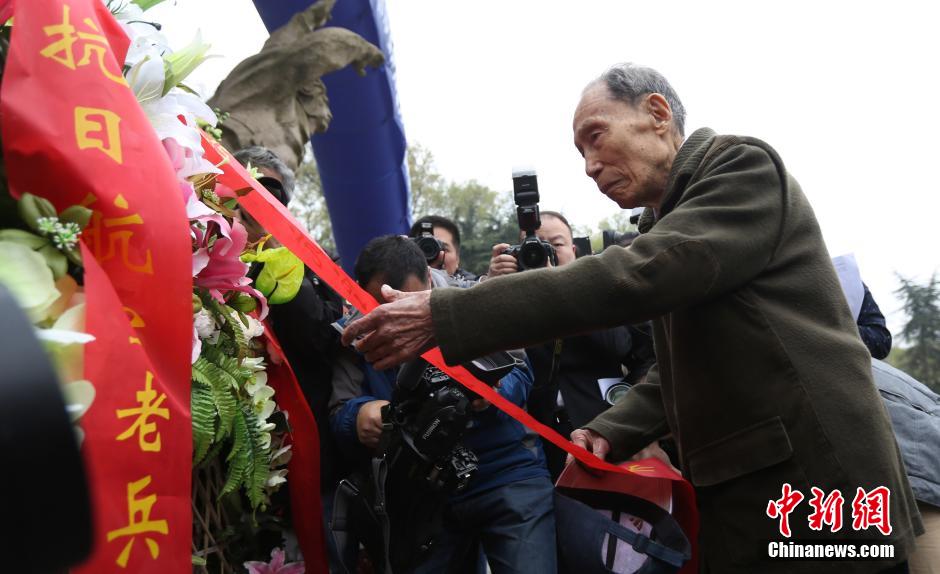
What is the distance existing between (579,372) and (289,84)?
3812 mm

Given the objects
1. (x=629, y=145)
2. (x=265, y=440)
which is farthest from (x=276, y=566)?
(x=629, y=145)

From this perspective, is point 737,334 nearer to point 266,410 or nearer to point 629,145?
point 629,145

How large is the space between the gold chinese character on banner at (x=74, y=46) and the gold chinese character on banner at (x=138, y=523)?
1.93 feet

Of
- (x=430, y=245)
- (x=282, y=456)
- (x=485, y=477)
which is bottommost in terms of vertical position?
(x=485, y=477)

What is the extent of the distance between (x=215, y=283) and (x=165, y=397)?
0.38 metres

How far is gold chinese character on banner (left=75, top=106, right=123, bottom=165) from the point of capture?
3.64 feet

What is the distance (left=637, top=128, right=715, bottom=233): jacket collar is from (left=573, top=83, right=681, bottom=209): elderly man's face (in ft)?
0.26

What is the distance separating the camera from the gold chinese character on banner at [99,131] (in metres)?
1.11

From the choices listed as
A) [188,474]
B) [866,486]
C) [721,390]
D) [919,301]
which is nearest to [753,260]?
[721,390]

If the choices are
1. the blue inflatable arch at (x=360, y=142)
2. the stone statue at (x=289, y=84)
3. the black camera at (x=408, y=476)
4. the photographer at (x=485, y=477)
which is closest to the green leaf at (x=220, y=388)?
the black camera at (x=408, y=476)

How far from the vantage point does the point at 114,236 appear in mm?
1126

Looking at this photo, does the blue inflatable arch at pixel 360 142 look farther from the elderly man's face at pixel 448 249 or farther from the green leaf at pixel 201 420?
the green leaf at pixel 201 420

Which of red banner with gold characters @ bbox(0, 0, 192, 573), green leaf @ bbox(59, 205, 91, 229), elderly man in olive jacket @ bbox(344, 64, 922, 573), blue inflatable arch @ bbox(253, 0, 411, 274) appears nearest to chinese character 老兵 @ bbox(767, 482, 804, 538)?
elderly man in olive jacket @ bbox(344, 64, 922, 573)

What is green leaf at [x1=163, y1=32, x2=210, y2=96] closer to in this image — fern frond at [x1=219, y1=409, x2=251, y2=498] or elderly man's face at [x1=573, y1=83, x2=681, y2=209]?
fern frond at [x1=219, y1=409, x2=251, y2=498]
